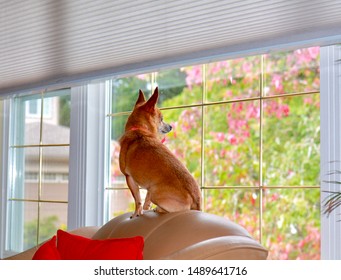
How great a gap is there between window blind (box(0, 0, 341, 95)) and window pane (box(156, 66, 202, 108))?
0.45m

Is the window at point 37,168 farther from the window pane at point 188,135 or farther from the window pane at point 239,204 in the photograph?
the window pane at point 239,204

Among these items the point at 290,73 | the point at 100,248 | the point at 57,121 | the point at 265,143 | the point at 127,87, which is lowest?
the point at 100,248

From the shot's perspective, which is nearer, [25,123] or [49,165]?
[49,165]

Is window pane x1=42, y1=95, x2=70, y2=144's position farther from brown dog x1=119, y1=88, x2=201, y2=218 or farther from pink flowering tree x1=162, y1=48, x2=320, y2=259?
brown dog x1=119, y1=88, x2=201, y2=218

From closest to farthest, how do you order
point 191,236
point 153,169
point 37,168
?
Result: 1. point 191,236
2. point 153,169
3. point 37,168

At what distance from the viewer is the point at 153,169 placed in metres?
2.65

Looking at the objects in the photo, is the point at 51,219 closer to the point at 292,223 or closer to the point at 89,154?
the point at 89,154

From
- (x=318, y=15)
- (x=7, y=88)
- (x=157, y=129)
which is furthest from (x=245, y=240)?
(x=7, y=88)

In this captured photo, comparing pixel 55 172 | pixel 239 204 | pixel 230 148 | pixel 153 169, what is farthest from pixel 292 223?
pixel 153 169

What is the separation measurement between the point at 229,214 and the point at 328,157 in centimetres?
168

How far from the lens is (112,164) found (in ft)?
14.5

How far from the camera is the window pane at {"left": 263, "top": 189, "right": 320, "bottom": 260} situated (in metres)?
4.38

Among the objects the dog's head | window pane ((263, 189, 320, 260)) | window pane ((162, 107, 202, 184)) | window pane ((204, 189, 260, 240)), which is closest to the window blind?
the dog's head

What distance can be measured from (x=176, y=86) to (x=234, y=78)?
450mm
